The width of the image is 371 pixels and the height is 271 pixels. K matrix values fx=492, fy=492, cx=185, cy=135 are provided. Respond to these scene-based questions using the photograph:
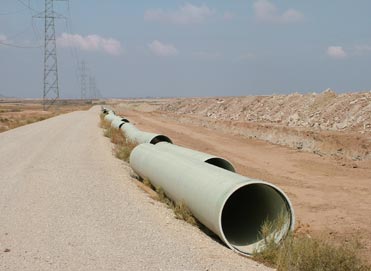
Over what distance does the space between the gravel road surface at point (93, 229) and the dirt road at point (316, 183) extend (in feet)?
10.6

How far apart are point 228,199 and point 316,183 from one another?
35.8ft

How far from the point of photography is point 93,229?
8.82m

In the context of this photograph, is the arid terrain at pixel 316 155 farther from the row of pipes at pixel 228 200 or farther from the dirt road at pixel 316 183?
the row of pipes at pixel 228 200

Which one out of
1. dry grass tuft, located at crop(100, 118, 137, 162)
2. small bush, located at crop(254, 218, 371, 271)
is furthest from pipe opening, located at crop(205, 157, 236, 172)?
dry grass tuft, located at crop(100, 118, 137, 162)

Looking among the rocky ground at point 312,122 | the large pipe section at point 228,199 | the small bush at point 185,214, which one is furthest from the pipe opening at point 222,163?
the rocky ground at point 312,122

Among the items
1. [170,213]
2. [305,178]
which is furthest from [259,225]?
[305,178]

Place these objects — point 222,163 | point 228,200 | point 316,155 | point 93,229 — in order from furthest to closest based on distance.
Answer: point 316,155
point 222,163
point 228,200
point 93,229

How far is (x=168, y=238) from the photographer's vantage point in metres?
8.46

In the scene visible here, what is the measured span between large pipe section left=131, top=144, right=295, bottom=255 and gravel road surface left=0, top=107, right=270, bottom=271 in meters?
0.43

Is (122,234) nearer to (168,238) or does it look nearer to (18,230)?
(168,238)

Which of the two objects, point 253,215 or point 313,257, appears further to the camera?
point 253,215

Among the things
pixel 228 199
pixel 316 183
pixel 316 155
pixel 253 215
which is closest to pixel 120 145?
pixel 316 183

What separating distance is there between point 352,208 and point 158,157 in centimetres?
586

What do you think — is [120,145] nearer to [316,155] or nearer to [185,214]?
[316,155]
